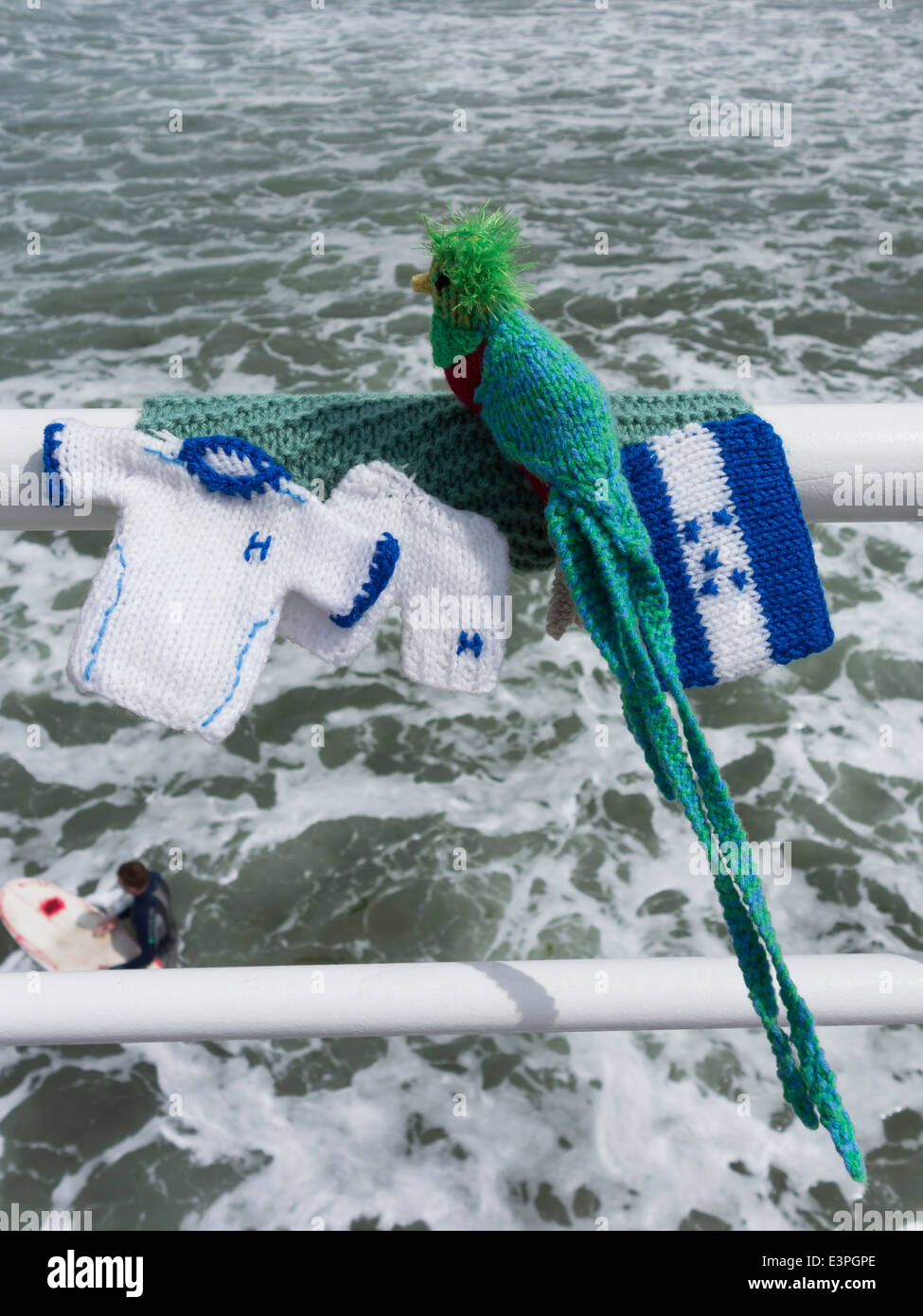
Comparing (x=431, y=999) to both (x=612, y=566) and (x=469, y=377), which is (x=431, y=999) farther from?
(x=469, y=377)

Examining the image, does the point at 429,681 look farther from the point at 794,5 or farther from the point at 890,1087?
the point at 794,5

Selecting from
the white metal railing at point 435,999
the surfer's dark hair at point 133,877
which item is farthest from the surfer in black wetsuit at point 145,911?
the white metal railing at point 435,999

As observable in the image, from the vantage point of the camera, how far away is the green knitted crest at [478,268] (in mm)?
994

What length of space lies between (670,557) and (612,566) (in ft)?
0.52

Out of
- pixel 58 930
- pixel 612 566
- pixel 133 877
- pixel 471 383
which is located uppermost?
pixel 471 383

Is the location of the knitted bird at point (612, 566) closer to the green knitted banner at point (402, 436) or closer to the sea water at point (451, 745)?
the green knitted banner at point (402, 436)

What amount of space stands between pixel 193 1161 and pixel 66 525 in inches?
130

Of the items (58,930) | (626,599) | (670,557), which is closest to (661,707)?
(626,599)

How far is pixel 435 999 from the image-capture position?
1.14m

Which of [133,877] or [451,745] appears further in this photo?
[451,745]

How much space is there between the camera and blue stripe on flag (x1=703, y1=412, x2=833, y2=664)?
105cm

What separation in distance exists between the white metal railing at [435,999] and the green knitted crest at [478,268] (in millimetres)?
677

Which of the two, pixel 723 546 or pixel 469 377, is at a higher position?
pixel 469 377

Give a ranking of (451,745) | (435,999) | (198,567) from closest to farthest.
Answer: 1. (198,567)
2. (435,999)
3. (451,745)
